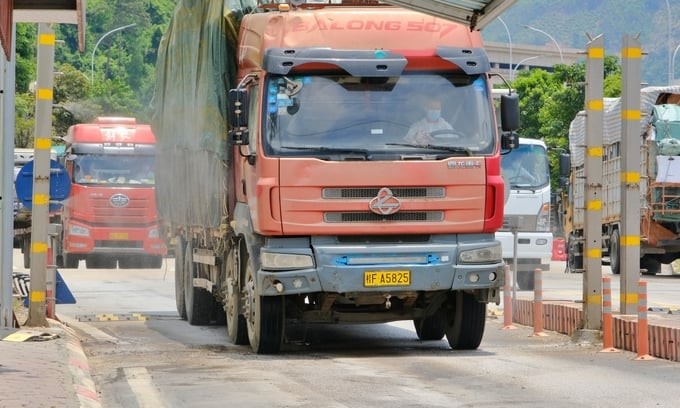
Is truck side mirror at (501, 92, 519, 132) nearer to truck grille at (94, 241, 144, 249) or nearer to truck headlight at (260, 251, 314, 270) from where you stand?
truck headlight at (260, 251, 314, 270)

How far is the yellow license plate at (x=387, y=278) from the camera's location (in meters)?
14.9

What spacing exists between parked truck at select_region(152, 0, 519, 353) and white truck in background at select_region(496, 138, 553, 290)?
567 inches

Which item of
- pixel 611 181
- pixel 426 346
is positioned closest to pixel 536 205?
pixel 611 181

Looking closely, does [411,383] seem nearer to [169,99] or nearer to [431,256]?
[431,256]

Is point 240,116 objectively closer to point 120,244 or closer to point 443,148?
point 443,148

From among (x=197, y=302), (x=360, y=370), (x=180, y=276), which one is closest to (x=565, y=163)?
(x=180, y=276)

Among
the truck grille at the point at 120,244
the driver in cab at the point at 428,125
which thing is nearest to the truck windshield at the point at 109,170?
the truck grille at the point at 120,244

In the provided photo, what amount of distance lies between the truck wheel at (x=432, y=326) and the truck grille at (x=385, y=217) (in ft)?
6.32

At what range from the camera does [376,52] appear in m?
15.2

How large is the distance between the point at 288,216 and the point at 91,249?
22.1 m

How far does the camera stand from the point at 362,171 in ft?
48.6

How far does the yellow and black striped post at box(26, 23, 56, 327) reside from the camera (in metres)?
16.6

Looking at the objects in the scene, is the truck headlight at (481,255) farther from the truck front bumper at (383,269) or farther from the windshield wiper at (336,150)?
the windshield wiper at (336,150)

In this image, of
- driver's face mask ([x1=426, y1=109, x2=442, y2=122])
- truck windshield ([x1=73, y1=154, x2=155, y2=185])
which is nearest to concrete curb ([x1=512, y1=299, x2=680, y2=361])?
driver's face mask ([x1=426, y1=109, x2=442, y2=122])
